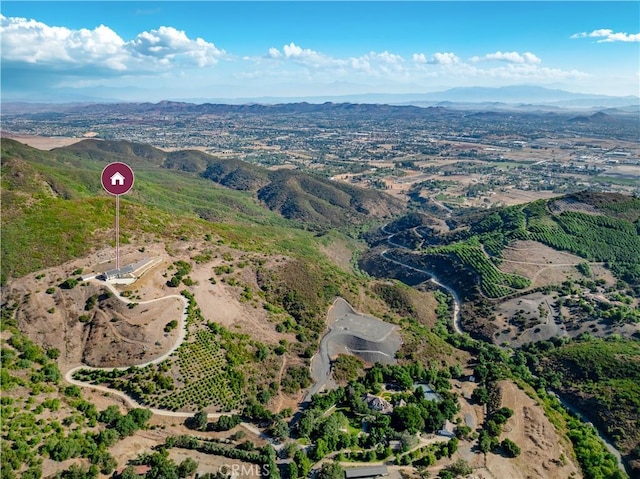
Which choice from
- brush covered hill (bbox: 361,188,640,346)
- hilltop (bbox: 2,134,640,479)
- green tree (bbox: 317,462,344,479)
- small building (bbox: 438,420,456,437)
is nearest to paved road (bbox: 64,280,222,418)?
hilltop (bbox: 2,134,640,479)

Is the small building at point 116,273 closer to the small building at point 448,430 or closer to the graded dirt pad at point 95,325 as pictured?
the graded dirt pad at point 95,325

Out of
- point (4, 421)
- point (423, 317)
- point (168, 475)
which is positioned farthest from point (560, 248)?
point (4, 421)

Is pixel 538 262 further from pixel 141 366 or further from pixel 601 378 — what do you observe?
pixel 141 366

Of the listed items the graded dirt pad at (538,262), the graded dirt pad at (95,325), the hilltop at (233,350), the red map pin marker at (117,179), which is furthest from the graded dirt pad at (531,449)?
the red map pin marker at (117,179)

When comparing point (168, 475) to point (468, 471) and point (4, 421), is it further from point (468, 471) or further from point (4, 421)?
point (468, 471)

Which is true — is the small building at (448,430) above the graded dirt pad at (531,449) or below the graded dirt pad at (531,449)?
above

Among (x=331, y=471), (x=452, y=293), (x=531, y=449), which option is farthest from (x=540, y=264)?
(x=331, y=471)
